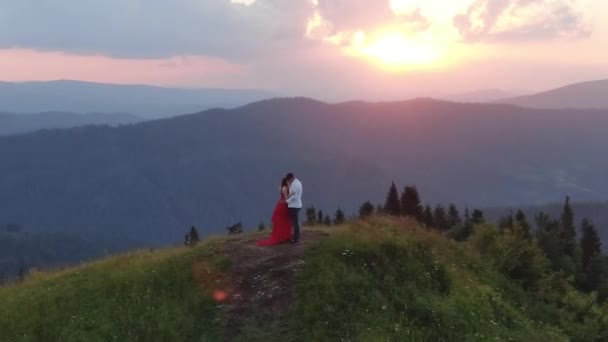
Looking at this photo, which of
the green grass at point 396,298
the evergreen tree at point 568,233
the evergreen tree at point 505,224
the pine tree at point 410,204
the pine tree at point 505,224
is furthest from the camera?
the pine tree at point 410,204

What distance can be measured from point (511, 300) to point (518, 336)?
169 inches

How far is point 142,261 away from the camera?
64.6ft

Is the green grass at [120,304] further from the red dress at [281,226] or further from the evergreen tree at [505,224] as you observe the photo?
the evergreen tree at [505,224]

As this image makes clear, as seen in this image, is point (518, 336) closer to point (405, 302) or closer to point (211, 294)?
point (405, 302)

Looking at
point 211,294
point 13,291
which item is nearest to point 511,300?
point 211,294

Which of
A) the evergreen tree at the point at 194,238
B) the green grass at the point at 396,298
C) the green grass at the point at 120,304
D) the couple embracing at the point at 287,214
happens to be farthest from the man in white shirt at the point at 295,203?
the evergreen tree at the point at 194,238

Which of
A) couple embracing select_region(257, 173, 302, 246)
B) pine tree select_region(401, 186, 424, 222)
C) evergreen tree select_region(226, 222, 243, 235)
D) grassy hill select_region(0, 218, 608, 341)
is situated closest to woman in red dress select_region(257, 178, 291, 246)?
couple embracing select_region(257, 173, 302, 246)

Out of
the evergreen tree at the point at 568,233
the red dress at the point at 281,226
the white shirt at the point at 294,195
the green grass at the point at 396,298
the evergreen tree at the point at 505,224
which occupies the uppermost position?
the white shirt at the point at 294,195

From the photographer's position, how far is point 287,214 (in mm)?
20422

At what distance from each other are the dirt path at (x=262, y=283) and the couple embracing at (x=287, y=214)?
18.1 inches

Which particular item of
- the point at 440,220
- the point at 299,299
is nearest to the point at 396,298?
the point at 299,299

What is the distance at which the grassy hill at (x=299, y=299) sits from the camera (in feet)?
50.6

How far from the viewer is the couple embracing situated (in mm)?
20047

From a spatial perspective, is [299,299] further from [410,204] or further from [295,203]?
[410,204]
